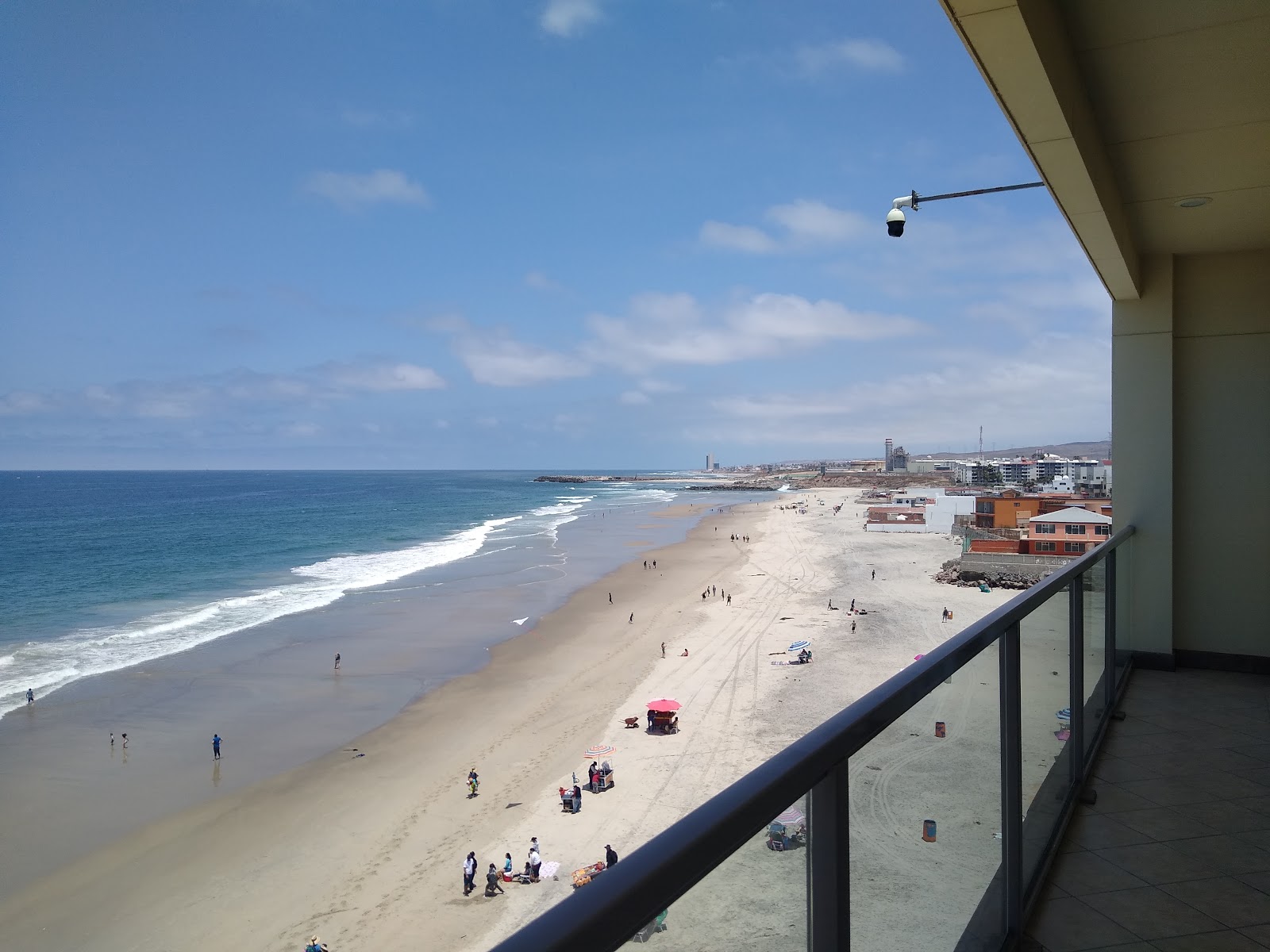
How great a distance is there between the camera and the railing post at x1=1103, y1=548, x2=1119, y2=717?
430cm

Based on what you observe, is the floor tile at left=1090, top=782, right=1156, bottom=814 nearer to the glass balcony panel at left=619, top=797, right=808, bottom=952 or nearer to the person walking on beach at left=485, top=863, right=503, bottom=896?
the glass balcony panel at left=619, top=797, right=808, bottom=952

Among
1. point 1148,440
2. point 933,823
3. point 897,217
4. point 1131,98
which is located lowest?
point 933,823

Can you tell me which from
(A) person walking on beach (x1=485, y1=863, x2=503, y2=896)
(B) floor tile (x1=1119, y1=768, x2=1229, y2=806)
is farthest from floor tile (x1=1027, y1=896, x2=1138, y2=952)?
(A) person walking on beach (x1=485, y1=863, x2=503, y2=896)

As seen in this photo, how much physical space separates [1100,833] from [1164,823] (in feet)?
1.04

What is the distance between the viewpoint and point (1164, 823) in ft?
10.4

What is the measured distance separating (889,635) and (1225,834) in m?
17.2

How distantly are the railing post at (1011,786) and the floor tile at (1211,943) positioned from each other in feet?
1.48

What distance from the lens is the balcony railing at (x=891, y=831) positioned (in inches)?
31.3

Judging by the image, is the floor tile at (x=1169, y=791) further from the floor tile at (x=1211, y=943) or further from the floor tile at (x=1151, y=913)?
the floor tile at (x=1211, y=943)

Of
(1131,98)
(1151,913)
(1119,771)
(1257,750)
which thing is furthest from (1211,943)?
(1131,98)

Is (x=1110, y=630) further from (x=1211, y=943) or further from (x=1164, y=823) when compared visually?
(x=1211, y=943)

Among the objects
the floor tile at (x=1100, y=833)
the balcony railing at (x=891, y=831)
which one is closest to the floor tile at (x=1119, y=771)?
the floor tile at (x=1100, y=833)

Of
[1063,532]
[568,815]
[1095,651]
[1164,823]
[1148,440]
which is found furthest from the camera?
[1063,532]

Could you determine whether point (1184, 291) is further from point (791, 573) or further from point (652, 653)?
point (791, 573)
